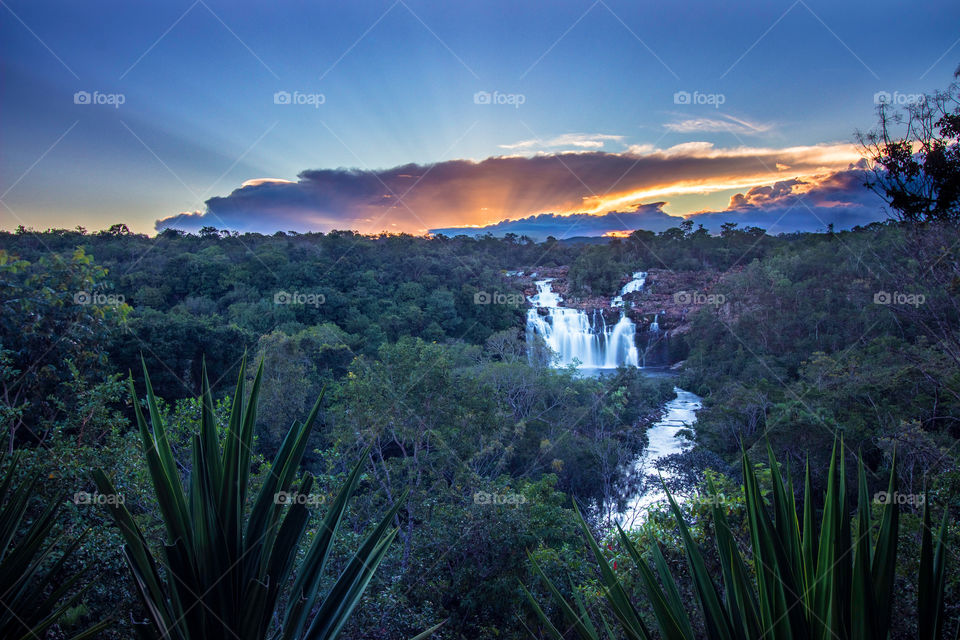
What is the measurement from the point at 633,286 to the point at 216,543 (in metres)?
33.0

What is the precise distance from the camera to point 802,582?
1111 millimetres

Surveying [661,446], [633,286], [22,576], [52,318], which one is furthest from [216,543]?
[633,286]

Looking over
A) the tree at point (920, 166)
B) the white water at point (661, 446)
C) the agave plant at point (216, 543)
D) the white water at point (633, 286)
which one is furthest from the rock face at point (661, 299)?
the agave plant at point (216, 543)

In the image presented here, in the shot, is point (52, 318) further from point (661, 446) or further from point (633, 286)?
point (633, 286)

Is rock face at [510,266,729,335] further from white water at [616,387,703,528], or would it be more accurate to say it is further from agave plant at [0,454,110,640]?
agave plant at [0,454,110,640]

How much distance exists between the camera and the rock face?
89.8ft

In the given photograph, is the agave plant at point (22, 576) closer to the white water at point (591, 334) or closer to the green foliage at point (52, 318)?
the green foliage at point (52, 318)

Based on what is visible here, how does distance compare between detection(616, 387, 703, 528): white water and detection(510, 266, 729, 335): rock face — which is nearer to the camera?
detection(616, 387, 703, 528): white water

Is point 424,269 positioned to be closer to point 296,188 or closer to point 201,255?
point 296,188

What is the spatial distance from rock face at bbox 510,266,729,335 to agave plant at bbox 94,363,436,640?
26.3m

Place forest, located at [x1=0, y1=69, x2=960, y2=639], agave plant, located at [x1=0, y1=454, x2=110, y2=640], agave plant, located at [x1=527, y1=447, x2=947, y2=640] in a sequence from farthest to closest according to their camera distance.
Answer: agave plant, located at [x1=0, y1=454, x2=110, y2=640] < forest, located at [x1=0, y1=69, x2=960, y2=639] < agave plant, located at [x1=527, y1=447, x2=947, y2=640]

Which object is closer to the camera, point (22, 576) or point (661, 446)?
point (22, 576)

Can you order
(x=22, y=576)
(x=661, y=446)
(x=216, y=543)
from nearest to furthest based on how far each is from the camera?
(x=216, y=543)
(x=22, y=576)
(x=661, y=446)

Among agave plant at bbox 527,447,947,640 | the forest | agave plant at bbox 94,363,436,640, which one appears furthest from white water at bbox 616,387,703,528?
agave plant at bbox 94,363,436,640
